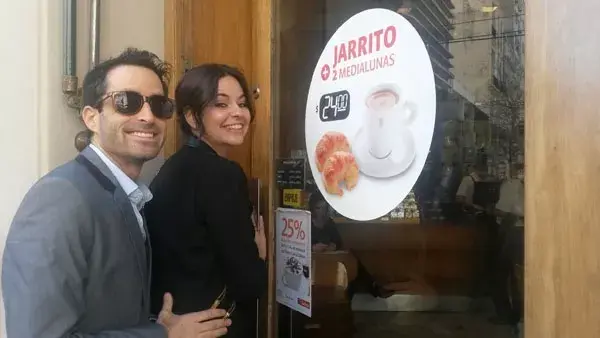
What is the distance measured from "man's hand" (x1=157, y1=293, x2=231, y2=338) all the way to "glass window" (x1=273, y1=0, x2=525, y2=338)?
1.40ft

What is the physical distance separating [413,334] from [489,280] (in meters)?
0.36

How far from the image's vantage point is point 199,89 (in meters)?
1.97

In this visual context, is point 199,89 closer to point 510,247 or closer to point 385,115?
point 385,115

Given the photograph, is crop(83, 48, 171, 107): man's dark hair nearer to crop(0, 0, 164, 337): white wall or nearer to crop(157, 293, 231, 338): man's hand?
crop(0, 0, 164, 337): white wall

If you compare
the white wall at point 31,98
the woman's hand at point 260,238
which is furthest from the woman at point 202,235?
the white wall at point 31,98

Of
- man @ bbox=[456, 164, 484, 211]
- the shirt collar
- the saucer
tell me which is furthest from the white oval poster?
the shirt collar

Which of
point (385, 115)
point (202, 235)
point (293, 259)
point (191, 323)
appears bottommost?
point (191, 323)

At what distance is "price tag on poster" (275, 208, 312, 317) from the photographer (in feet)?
6.82

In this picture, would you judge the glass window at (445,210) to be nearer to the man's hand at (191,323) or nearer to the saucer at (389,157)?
the saucer at (389,157)

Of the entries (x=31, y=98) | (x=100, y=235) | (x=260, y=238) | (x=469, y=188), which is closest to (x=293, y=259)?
(x=260, y=238)

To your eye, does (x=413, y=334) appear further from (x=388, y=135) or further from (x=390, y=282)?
(x=388, y=135)

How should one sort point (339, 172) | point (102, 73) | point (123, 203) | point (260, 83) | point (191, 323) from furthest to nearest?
point (260, 83), point (339, 172), point (191, 323), point (102, 73), point (123, 203)

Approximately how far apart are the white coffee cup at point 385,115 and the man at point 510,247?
14.4 inches

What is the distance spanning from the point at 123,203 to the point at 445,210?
88 cm
